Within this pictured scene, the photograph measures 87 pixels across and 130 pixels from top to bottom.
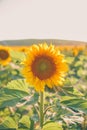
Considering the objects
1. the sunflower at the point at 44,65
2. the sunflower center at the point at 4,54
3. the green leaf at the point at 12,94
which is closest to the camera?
the green leaf at the point at 12,94

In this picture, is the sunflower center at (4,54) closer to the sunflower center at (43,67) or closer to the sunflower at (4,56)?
the sunflower at (4,56)

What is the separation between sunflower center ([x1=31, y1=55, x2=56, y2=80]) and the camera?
208 centimetres

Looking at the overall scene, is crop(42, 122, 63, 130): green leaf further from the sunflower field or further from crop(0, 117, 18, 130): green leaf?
crop(0, 117, 18, 130): green leaf

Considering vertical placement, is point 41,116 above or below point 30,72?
below

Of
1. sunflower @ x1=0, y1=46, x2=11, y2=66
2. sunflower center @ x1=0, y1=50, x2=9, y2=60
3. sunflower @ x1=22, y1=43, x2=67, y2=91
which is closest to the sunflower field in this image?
sunflower @ x1=22, y1=43, x2=67, y2=91

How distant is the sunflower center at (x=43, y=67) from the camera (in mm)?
2078

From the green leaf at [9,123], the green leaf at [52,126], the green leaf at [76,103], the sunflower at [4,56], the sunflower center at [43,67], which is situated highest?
the sunflower center at [43,67]

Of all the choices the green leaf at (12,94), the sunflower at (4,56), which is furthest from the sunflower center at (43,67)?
the sunflower at (4,56)

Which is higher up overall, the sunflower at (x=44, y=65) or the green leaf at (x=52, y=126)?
the sunflower at (x=44, y=65)
